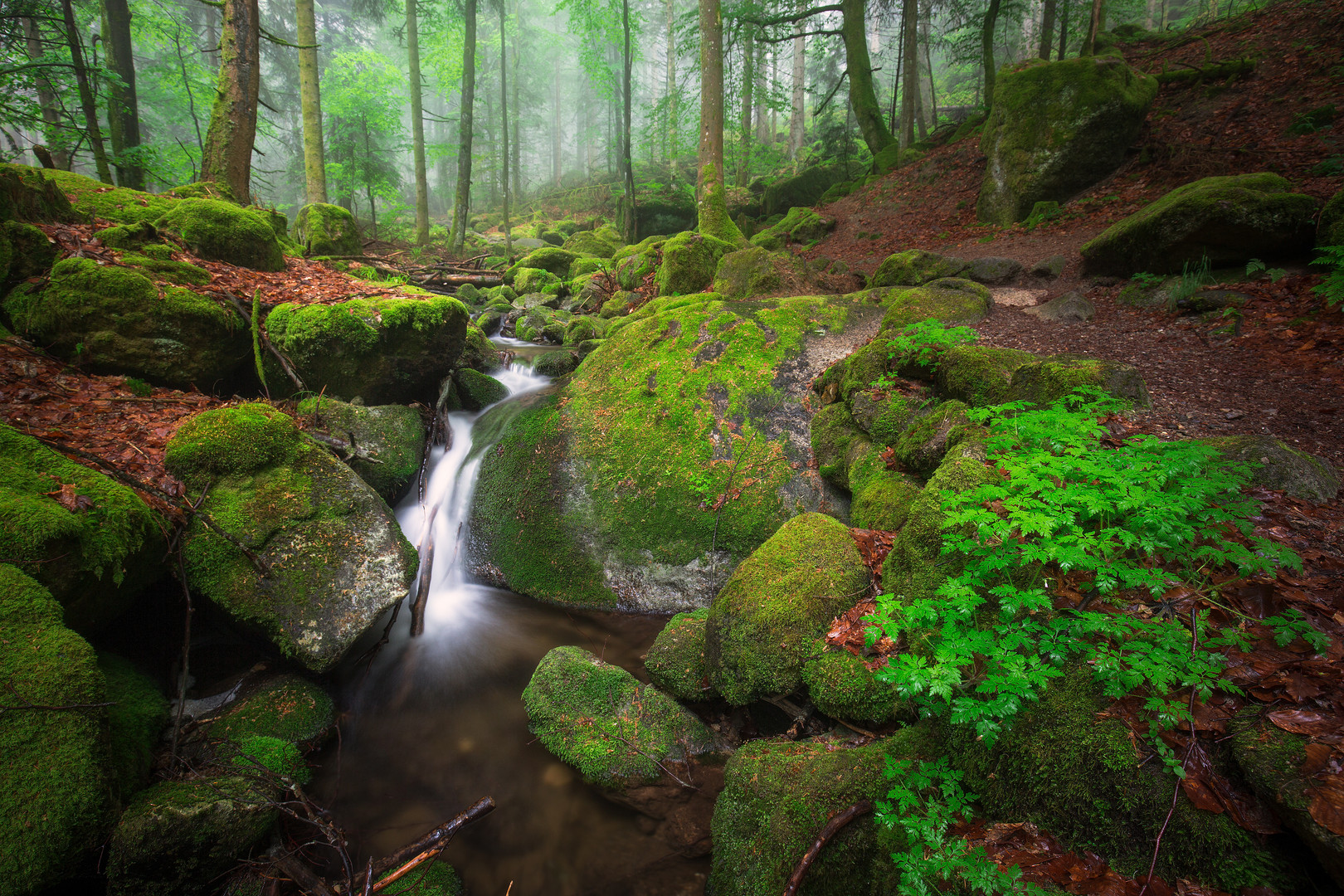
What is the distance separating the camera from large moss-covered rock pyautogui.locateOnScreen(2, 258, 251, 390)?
4.73 metres

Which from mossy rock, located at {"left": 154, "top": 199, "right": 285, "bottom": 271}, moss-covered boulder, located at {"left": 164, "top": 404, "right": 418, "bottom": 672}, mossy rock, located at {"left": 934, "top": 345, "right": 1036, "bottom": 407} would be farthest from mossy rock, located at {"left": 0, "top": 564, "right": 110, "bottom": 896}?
mossy rock, located at {"left": 154, "top": 199, "right": 285, "bottom": 271}

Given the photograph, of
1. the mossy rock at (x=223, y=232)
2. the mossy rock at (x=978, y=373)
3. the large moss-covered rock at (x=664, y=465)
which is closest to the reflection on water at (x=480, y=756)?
the large moss-covered rock at (x=664, y=465)

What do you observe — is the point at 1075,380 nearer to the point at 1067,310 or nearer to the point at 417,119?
the point at 1067,310

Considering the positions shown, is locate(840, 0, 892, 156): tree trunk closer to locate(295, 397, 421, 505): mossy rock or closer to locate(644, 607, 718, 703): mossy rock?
locate(295, 397, 421, 505): mossy rock

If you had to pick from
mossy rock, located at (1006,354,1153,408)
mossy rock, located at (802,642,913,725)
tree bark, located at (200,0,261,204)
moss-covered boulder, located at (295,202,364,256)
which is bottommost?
mossy rock, located at (802,642,913,725)

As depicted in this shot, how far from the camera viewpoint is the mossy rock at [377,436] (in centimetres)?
→ 567

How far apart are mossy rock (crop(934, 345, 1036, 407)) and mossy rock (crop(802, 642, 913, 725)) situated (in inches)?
90.7

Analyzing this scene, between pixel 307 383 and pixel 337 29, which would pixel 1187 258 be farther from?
pixel 337 29

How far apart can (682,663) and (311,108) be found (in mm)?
17118

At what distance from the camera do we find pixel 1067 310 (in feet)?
20.8

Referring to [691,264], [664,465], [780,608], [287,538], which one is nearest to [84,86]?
[287,538]

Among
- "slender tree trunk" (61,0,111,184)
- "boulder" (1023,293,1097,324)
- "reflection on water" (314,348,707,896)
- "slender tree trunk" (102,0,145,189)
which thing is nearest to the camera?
"reflection on water" (314,348,707,896)

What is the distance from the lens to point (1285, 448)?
2863 millimetres

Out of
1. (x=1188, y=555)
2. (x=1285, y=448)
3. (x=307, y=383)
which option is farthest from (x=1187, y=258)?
(x=307, y=383)
